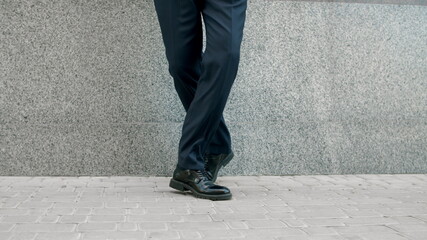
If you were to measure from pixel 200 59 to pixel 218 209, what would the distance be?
3.44 feet

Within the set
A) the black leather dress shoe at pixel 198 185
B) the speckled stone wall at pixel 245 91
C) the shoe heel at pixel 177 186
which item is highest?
the speckled stone wall at pixel 245 91

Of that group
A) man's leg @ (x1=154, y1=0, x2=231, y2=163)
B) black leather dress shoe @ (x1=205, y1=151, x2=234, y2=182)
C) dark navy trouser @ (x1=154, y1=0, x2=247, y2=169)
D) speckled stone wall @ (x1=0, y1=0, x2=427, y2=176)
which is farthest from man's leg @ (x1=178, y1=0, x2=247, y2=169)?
speckled stone wall @ (x1=0, y1=0, x2=427, y2=176)

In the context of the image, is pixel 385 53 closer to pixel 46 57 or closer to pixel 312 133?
pixel 312 133

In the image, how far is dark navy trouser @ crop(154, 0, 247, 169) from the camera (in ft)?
10.8

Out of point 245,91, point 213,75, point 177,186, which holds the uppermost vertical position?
point 213,75

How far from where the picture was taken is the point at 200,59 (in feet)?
11.9

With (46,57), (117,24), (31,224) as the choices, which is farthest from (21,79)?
(31,224)

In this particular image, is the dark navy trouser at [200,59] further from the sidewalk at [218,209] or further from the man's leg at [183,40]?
the sidewalk at [218,209]

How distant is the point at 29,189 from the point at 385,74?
2.68 m

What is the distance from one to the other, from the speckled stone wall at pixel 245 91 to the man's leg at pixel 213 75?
0.71 metres

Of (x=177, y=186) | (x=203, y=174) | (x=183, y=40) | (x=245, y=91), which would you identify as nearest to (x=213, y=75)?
(x=183, y=40)

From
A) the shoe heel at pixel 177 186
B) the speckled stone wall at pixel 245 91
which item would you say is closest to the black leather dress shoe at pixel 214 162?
the shoe heel at pixel 177 186

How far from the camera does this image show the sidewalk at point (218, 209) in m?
2.49

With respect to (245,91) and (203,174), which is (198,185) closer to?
(203,174)
